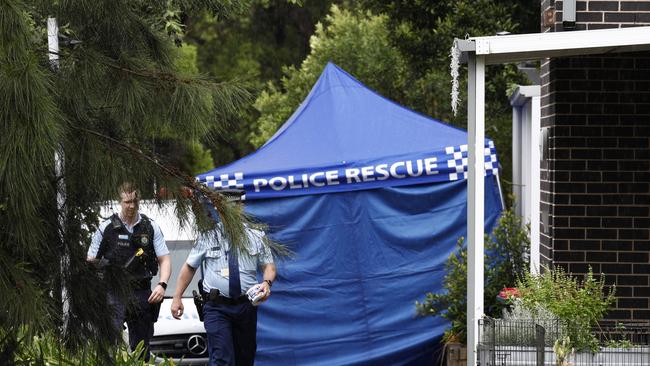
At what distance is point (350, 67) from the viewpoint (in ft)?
82.8

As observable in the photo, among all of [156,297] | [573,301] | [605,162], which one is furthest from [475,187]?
[156,297]

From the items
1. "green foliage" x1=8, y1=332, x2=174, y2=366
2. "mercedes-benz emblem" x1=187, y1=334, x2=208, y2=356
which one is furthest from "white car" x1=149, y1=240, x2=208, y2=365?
"green foliage" x1=8, y1=332, x2=174, y2=366

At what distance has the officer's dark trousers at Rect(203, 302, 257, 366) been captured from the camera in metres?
9.75

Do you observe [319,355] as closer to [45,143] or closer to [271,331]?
[271,331]

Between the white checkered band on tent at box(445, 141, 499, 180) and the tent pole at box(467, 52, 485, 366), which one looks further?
the white checkered band on tent at box(445, 141, 499, 180)

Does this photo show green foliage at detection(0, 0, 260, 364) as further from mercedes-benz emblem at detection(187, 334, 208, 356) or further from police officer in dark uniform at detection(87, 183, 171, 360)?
mercedes-benz emblem at detection(187, 334, 208, 356)

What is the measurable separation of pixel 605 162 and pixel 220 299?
10.5ft

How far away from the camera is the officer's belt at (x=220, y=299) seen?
973 centimetres

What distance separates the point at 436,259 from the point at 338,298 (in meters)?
1.00

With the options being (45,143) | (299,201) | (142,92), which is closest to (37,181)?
(45,143)

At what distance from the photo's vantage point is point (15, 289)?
5.53m

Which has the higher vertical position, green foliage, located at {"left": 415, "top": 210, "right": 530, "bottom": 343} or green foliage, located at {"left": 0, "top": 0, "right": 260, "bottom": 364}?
green foliage, located at {"left": 0, "top": 0, "right": 260, "bottom": 364}

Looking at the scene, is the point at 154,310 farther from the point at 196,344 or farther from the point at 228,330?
the point at 196,344

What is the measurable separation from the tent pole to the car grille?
474cm
